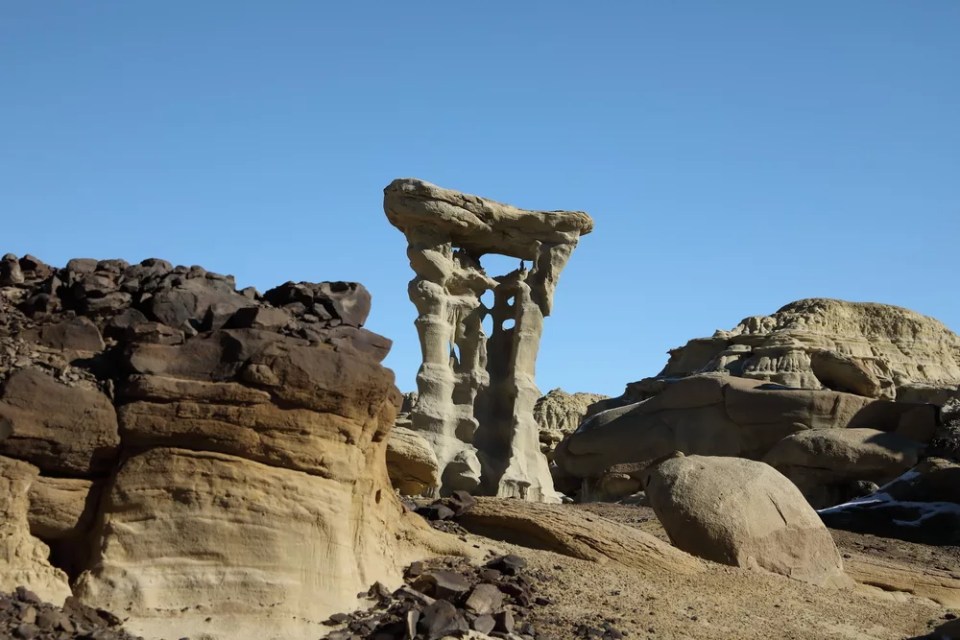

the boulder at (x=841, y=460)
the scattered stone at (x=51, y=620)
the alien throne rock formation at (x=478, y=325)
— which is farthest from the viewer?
the boulder at (x=841, y=460)

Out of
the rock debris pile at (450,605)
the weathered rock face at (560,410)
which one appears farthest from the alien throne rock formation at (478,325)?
the weathered rock face at (560,410)

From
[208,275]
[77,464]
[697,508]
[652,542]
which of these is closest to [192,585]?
[77,464]

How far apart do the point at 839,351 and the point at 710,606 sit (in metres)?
27.3

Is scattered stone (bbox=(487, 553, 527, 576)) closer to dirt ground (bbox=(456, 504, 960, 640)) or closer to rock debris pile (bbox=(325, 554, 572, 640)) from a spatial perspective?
rock debris pile (bbox=(325, 554, 572, 640))

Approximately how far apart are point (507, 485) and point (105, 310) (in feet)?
34.3

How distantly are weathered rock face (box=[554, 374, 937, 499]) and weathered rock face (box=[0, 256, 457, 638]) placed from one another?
14597 millimetres

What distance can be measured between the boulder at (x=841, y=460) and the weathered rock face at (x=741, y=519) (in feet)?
25.1

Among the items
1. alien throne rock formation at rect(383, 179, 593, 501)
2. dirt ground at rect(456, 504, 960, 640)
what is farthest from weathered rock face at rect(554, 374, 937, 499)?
dirt ground at rect(456, 504, 960, 640)

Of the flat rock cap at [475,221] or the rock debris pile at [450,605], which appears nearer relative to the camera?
the rock debris pile at [450,605]

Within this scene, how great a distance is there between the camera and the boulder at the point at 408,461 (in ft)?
38.9

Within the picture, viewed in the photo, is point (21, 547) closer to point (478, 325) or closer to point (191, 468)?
point (191, 468)

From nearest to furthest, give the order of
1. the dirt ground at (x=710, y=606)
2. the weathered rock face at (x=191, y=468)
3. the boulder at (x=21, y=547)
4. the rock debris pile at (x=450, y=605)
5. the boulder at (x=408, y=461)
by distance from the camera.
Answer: the boulder at (x=21, y=547) < the weathered rock face at (x=191, y=468) < the rock debris pile at (x=450, y=605) < the dirt ground at (x=710, y=606) < the boulder at (x=408, y=461)

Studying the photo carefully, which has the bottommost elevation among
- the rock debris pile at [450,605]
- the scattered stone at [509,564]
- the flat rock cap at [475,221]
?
the rock debris pile at [450,605]

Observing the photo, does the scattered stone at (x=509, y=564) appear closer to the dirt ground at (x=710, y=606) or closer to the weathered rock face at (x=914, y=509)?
the dirt ground at (x=710, y=606)
